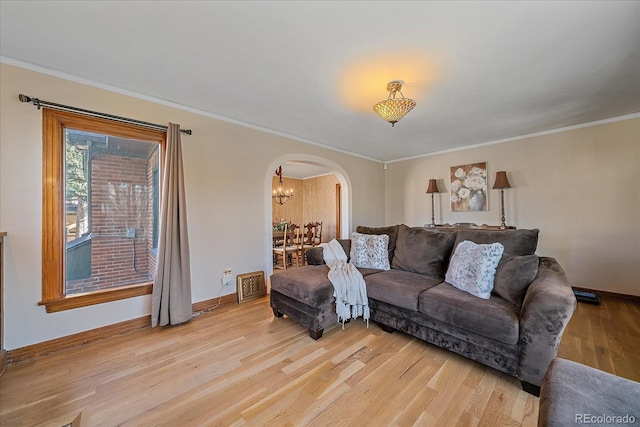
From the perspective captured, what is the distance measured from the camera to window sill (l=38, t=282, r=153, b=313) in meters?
2.18

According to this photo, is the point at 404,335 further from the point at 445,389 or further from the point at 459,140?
the point at 459,140

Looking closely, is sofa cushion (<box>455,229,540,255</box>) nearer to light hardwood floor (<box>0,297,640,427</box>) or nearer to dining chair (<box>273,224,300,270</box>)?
light hardwood floor (<box>0,297,640,427</box>)

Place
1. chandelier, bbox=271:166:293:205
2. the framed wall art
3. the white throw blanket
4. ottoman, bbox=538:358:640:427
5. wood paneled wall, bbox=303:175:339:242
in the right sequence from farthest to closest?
wood paneled wall, bbox=303:175:339:242, chandelier, bbox=271:166:293:205, the framed wall art, the white throw blanket, ottoman, bbox=538:358:640:427

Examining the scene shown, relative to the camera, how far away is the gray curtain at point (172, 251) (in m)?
2.62

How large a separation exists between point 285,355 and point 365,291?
3.27 ft

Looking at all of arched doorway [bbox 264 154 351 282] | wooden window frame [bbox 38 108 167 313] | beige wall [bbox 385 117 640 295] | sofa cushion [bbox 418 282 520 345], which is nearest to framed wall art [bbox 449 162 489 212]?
beige wall [bbox 385 117 640 295]

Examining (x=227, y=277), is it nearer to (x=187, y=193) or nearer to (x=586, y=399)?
(x=187, y=193)

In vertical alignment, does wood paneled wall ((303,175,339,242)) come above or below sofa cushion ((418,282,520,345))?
above

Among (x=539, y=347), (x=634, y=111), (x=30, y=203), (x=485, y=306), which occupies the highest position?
(x=634, y=111)

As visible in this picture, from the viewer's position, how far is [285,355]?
2.08m

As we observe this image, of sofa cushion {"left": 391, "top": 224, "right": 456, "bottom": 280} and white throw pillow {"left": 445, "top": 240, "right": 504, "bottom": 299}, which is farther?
sofa cushion {"left": 391, "top": 224, "right": 456, "bottom": 280}

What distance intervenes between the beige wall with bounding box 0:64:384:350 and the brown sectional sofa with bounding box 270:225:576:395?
103 cm

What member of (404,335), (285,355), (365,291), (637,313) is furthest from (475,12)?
(637,313)

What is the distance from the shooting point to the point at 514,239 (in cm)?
236
